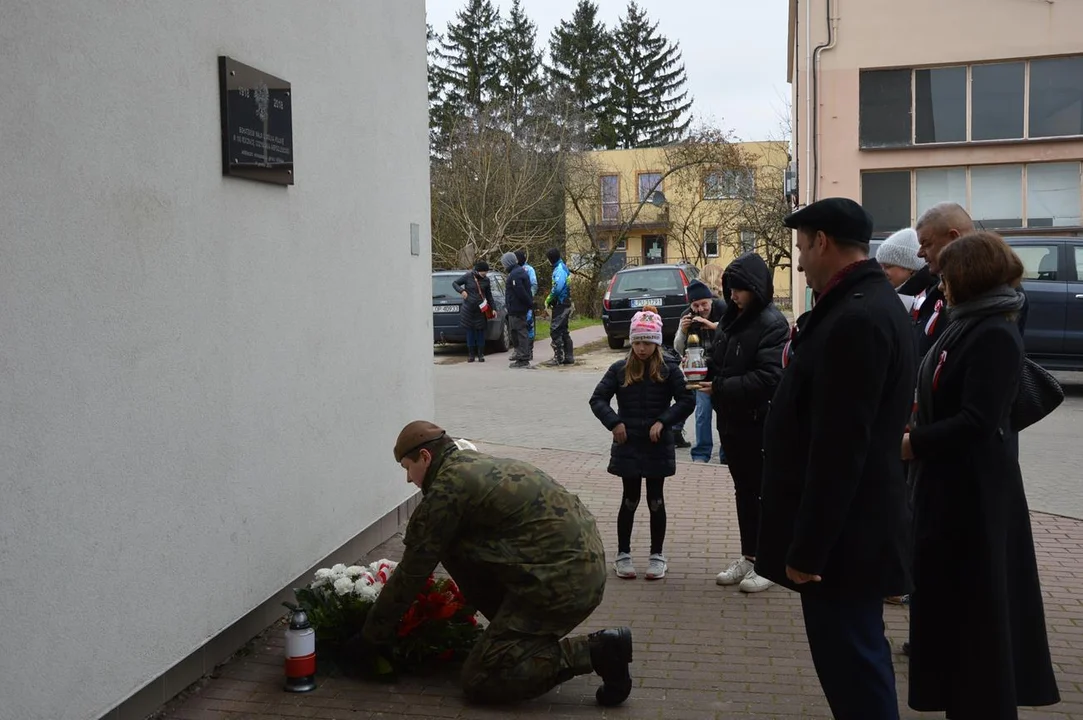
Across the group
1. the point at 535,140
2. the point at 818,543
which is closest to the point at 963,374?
the point at 818,543

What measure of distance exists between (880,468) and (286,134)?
3561 mm

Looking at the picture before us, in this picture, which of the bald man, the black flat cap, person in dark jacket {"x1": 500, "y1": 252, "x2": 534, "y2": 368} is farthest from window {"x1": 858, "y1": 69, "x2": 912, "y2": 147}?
the black flat cap

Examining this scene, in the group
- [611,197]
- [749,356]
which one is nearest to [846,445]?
[749,356]

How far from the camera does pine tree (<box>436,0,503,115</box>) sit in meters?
59.4

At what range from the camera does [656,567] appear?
6449 mm

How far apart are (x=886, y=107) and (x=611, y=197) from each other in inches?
782

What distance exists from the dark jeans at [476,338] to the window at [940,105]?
13.3 metres

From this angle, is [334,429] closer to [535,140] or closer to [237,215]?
[237,215]

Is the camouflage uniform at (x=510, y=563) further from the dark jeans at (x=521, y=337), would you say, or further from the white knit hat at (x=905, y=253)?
the dark jeans at (x=521, y=337)

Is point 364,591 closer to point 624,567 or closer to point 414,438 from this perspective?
point 414,438

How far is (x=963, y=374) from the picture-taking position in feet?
13.0

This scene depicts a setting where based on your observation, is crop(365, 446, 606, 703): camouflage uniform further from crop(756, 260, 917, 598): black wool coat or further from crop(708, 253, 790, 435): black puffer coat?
crop(708, 253, 790, 435): black puffer coat

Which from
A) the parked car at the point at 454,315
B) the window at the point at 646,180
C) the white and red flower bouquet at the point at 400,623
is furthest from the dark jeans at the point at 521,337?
the window at the point at 646,180

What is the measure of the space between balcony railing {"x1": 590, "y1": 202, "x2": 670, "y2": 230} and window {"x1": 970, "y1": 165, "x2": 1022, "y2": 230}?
12642mm
